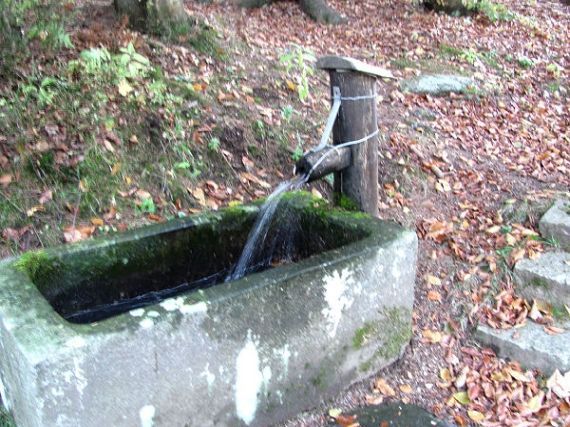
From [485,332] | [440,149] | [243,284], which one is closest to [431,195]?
[440,149]

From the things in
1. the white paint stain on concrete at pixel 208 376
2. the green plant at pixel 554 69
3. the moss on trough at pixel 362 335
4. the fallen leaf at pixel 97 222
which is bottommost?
the moss on trough at pixel 362 335

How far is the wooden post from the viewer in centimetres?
325

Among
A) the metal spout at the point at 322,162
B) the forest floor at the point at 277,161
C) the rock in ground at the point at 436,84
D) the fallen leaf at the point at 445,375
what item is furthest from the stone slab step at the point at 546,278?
the rock in ground at the point at 436,84

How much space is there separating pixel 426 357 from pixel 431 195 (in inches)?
67.4

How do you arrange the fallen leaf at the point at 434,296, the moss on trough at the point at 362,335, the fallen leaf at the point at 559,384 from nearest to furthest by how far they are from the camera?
the moss on trough at the point at 362,335 → the fallen leaf at the point at 559,384 → the fallen leaf at the point at 434,296

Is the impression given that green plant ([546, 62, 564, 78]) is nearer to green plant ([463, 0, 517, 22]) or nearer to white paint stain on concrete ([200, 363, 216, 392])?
green plant ([463, 0, 517, 22])

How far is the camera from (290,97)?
18.4 feet

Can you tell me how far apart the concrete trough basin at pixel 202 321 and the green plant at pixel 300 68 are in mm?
2231

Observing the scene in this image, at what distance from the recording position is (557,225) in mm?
4035

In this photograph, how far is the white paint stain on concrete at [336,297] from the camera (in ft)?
9.15

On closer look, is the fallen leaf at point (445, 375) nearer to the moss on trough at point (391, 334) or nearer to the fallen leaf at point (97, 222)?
the moss on trough at point (391, 334)

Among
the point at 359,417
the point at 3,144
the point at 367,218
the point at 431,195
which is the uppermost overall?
the point at 3,144

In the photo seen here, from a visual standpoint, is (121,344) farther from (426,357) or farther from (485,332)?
(485,332)

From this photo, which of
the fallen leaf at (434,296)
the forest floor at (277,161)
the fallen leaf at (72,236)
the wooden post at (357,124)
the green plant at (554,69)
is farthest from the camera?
the green plant at (554,69)
